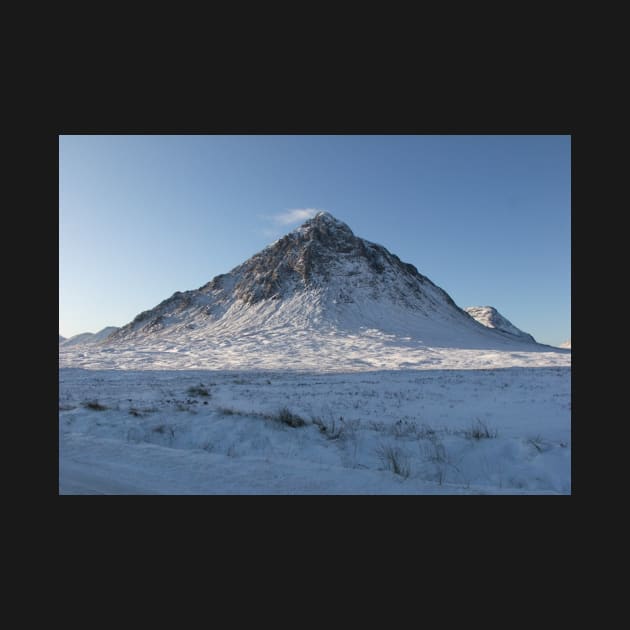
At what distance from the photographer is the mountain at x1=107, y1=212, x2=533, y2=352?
6138 centimetres

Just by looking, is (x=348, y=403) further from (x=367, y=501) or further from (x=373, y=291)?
(x=373, y=291)

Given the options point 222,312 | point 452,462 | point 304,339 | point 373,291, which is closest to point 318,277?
point 373,291

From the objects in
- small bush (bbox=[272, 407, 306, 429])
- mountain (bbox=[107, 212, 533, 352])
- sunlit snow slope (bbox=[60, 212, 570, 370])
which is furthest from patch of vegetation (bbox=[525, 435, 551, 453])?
mountain (bbox=[107, 212, 533, 352])

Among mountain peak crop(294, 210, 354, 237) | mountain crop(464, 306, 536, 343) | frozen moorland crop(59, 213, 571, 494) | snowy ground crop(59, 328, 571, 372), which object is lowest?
snowy ground crop(59, 328, 571, 372)

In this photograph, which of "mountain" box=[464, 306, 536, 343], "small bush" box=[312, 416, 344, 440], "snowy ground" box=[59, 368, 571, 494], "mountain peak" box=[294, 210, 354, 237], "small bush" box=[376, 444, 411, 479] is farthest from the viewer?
"mountain" box=[464, 306, 536, 343]

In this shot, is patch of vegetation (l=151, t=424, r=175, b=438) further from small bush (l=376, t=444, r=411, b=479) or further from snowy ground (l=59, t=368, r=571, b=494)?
small bush (l=376, t=444, r=411, b=479)

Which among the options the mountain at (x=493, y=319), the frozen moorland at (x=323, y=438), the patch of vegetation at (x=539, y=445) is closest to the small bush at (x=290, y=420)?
the frozen moorland at (x=323, y=438)

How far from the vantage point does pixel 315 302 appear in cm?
7131

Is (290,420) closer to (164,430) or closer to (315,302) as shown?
(164,430)

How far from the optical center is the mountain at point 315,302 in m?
61.4

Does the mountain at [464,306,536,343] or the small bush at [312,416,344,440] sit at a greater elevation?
the mountain at [464,306,536,343]

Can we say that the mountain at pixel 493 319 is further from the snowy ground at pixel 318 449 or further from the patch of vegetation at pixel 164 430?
the patch of vegetation at pixel 164 430
